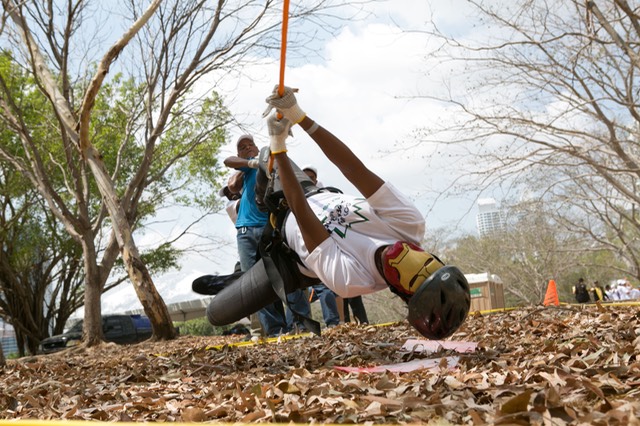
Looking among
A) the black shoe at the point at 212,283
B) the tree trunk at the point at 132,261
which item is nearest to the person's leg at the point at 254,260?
the black shoe at the point at 212,283

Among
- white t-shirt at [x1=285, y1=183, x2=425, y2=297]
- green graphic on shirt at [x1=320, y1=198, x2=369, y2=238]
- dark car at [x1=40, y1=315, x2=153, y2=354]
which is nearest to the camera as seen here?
white t-shirt at [x1=285, y1=183, x2=425, y2=297]

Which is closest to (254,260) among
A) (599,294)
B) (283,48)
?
(283,48)

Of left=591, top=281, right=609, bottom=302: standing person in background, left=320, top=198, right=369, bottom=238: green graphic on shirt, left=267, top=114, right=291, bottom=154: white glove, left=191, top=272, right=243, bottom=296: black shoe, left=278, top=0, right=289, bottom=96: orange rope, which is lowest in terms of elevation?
left=591, top=281, right=609, bottom=302: standing person in background

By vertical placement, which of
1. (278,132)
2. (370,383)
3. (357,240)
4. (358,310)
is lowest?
(370,383)

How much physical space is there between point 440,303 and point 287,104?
4.68 feet

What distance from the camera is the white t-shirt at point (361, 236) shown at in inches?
147

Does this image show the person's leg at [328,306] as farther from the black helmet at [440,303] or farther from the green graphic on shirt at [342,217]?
the black helmet at [440,303]

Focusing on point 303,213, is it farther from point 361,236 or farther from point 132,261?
point 132,261

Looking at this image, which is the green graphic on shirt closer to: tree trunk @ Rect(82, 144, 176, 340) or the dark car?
tree trunk @ Rect(82, 144, 176, 340)

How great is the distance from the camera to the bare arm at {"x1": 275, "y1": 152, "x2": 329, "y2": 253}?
3799 mm

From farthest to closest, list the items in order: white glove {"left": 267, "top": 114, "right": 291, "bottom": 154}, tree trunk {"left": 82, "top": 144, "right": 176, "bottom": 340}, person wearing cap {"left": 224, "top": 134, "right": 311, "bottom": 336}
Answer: tree trunk {"left": 82, "top": 144, "right": 176, "bottom": 340}
person wearing cap {"left": 224, "top": 134, "right": 311, "bottom": 336}
white glove {"left": 267, "top": 114, "right": 291, "bottom": 154}

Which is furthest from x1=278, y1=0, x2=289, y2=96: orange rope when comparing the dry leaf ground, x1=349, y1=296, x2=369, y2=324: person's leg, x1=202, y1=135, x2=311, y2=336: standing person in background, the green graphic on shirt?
x1=349, y1=296, x2=369, y2=324: person's leg

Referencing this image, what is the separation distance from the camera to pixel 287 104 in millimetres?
3906

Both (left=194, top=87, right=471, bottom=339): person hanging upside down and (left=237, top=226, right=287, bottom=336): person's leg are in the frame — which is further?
(left=237, top=226, right=287, bottom=336): person's leg
